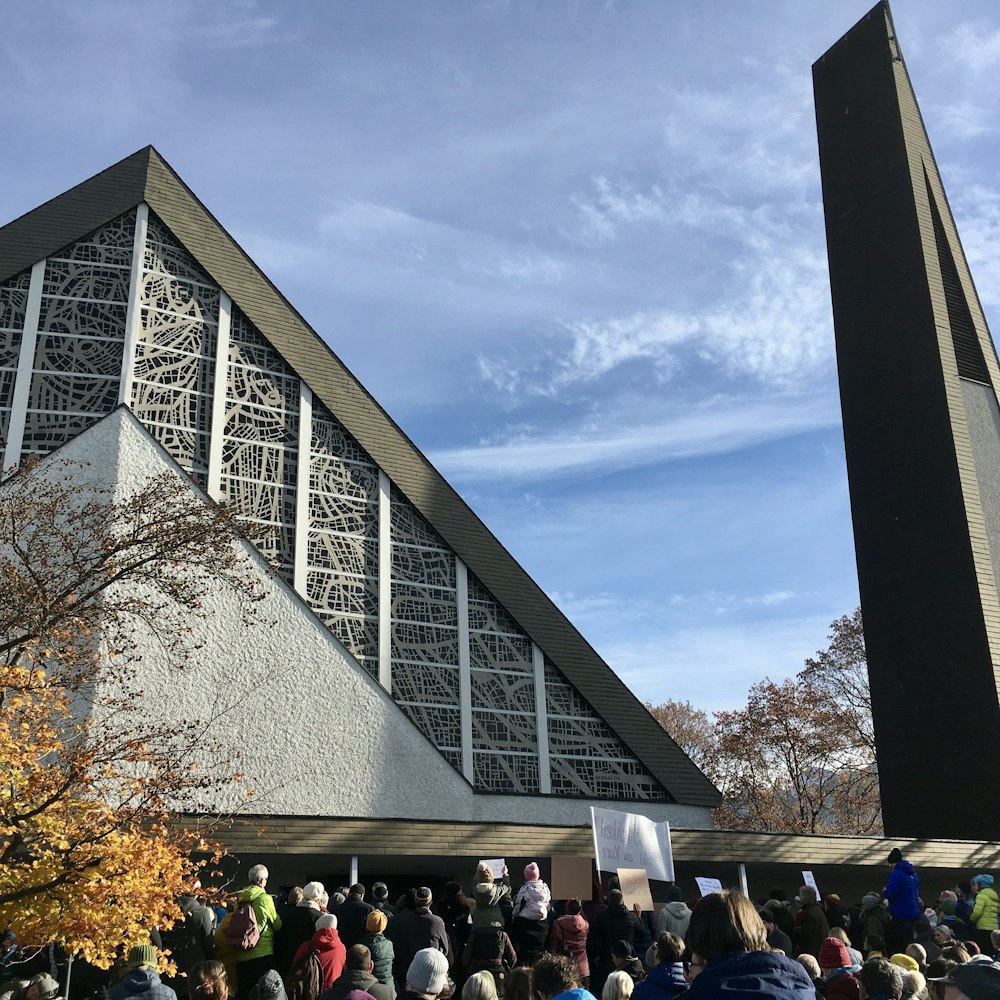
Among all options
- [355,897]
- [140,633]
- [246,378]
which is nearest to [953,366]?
[246,378]

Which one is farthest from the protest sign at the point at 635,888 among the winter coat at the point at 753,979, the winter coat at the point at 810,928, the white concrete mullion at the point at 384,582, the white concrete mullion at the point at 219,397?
the white concrete mullion at the point at 219,397

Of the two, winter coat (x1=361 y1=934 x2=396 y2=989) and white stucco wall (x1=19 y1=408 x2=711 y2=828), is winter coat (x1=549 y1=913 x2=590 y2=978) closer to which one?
winter coat (x1=361 y1=934 x2=396 y2=989)

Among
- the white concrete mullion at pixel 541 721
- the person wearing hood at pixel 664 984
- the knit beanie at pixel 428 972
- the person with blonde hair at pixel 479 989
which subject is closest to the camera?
the person with blonde hair at pixel 479 989

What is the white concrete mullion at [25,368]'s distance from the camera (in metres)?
17.2

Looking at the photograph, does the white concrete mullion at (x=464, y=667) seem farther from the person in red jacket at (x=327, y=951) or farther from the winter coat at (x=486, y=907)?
the person in red jacket at (x=327, y=951)

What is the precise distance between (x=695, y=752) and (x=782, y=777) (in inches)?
389

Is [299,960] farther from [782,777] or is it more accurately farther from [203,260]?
[782,777]

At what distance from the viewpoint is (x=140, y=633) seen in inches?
647

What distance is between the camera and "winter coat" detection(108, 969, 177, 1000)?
239 inches

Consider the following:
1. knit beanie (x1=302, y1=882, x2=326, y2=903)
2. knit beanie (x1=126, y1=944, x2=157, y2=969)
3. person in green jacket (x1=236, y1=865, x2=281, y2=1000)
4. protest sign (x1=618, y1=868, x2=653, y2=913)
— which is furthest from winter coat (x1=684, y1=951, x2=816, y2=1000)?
protest sign (x1=618, y1=868, x2=653, y2=913)

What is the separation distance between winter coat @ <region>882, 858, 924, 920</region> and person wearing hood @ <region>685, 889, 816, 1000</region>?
8177mm

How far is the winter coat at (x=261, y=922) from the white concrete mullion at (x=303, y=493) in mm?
9373

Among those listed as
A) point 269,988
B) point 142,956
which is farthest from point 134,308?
point 269,988

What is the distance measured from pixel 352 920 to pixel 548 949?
1583 mm
